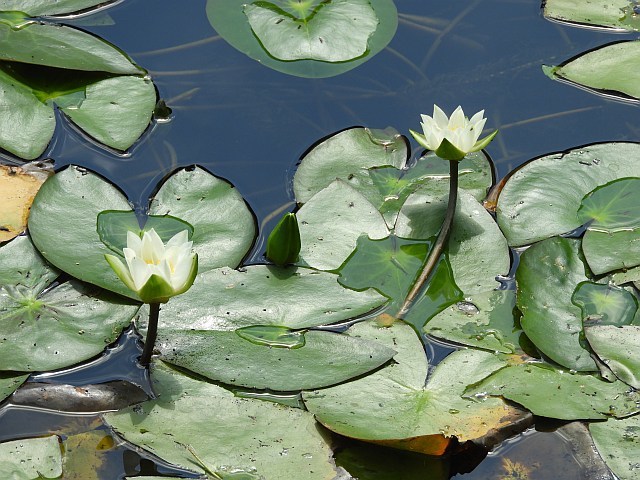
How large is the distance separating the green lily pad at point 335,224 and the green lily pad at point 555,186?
1.53 ft

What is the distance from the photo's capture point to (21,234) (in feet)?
9.27

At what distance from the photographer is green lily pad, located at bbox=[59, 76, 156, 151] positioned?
3.19 meters

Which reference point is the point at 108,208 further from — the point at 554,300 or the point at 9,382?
the point at 554,300

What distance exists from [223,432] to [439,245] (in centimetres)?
99

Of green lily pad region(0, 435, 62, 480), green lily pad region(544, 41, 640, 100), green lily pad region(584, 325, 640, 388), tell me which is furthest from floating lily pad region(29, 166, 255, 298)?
green lily pad region(544, 41, 640, 100)

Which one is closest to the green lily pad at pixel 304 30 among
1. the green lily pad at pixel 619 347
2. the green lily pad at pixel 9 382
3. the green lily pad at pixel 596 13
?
the green lily pad at pixel 596 13

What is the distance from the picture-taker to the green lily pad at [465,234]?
2812mm

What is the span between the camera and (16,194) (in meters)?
Result: 2.96

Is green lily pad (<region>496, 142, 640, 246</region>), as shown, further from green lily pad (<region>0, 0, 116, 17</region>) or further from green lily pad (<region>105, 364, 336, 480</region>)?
green lily pad (<region>0, 0, 116, 17</region>)

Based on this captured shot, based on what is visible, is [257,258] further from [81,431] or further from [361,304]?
[81,431]

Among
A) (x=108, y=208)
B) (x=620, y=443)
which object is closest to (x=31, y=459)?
(x=108, y=208)

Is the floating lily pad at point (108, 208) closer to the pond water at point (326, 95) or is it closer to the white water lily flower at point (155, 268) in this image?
the pond water at point (326, 95)

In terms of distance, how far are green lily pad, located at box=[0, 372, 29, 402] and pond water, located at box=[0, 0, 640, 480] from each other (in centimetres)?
78

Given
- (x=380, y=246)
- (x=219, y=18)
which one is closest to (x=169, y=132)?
(x=219, y=18)
